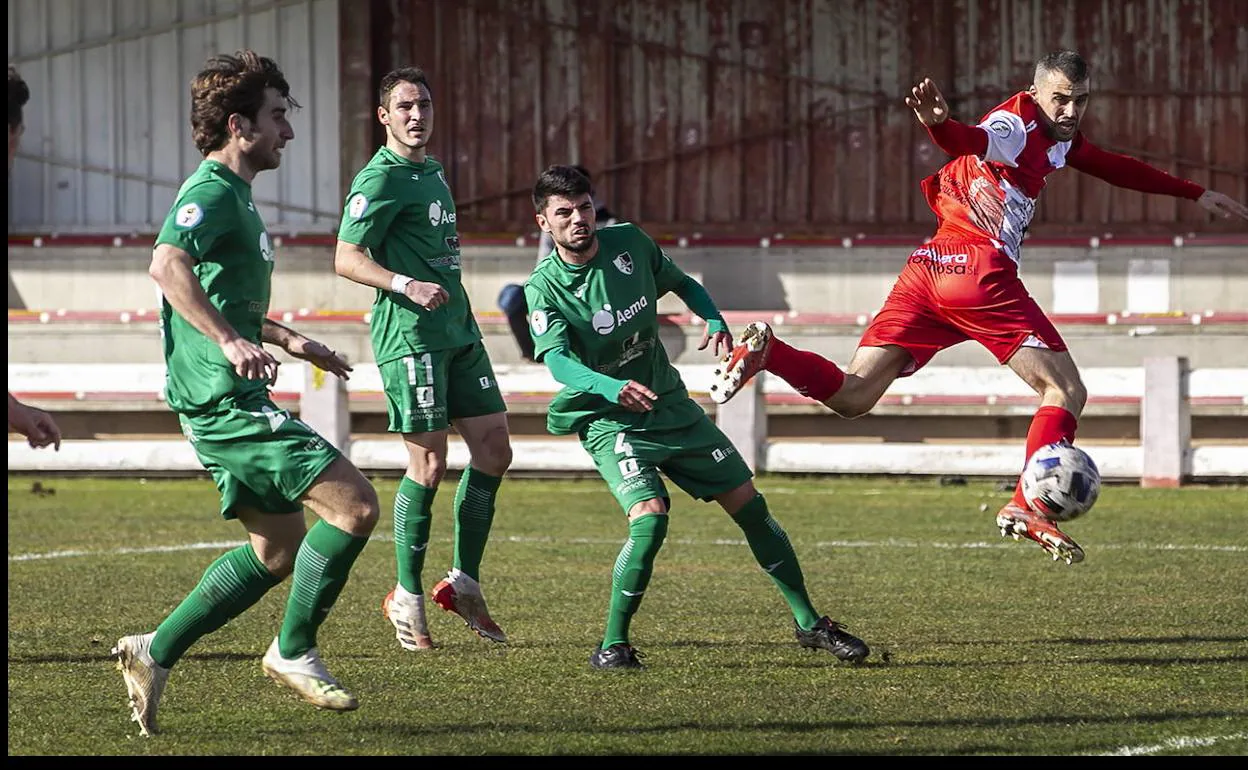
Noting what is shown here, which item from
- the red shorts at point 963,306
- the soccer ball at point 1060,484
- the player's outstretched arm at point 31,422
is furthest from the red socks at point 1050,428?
the player's outstretched arm at point 31,422

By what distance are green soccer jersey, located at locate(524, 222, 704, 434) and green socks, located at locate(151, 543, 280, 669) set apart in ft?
5.54

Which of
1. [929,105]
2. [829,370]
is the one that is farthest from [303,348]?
[829,370]

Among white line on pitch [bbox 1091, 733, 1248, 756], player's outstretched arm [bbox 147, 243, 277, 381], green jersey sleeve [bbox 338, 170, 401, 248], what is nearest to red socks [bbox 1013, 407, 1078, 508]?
white line on pitch [bbox 1091, 733, 1248, 756]

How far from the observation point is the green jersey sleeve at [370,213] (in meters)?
7.77

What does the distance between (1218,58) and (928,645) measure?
48.8 feet

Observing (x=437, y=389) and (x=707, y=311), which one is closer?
(x=707, y=311)

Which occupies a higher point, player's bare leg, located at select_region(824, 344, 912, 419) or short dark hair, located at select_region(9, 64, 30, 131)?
short dark hair, located at select_region(9, 64, 30, 131)

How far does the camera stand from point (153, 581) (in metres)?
9.47

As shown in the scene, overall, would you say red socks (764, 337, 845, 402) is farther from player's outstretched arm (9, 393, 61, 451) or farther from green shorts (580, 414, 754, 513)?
player's outstretched arm (9, 393, 61, 451)

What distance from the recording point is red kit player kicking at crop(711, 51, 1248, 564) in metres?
7.80

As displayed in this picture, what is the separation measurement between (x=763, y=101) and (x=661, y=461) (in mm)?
14506

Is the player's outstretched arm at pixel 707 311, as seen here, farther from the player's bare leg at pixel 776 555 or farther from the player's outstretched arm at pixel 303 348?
the player's outstretched arm at pixel 303 348

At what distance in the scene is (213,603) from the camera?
5.90 metres

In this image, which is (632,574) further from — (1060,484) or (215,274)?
(215,274)
